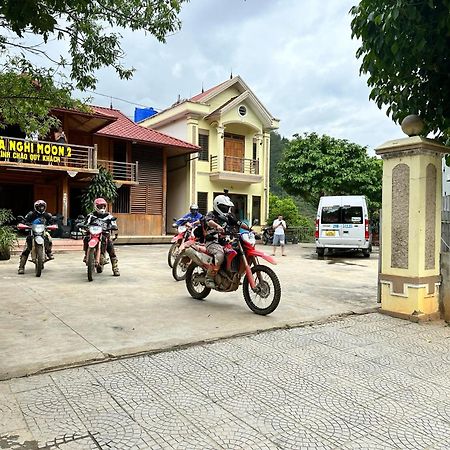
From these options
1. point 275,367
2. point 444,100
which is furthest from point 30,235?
point 444,100

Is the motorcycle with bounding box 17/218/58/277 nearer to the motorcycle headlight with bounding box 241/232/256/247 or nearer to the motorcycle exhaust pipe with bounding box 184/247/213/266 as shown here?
the motorcycle exhaust pipe with bounding box 184/247/213/266

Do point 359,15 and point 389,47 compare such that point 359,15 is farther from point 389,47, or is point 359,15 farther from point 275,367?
point 275,367

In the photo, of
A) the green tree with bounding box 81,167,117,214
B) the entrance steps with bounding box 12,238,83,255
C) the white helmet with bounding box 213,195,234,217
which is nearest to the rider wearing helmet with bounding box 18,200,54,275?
the white helmet with bounding box 213,195,234,217

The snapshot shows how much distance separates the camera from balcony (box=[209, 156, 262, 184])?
71.3 feet

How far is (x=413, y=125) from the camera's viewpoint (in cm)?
544

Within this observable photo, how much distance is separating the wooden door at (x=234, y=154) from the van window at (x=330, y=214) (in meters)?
9.40

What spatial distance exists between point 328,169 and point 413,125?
14.9 metres

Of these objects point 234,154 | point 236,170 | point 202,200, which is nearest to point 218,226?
point 202,200

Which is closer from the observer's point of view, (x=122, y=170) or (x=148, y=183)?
(x=122, y=170)

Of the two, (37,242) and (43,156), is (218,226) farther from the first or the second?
(43,156)

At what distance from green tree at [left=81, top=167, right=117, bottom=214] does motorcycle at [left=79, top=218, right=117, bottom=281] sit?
29.9 feet

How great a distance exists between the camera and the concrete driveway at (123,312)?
3881mm

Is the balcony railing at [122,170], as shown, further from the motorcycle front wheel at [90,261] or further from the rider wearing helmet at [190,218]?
the motorcycle front wheel at [90,261]

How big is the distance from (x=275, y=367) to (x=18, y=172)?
16.5 meters
